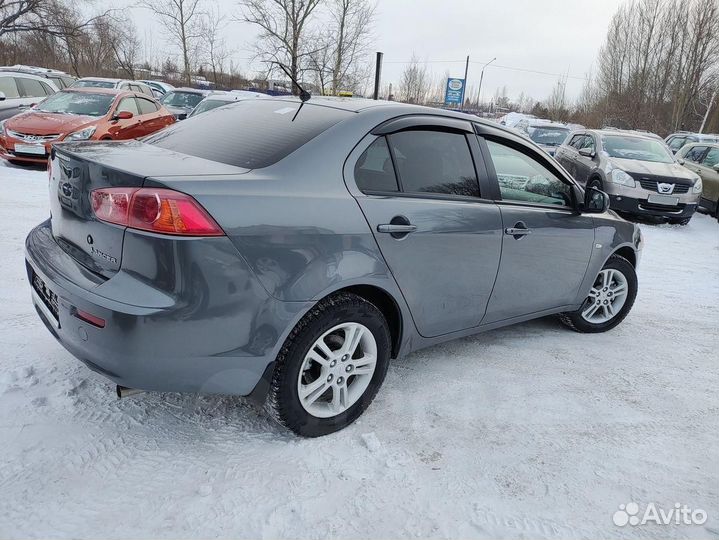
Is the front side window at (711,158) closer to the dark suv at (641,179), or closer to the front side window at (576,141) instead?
the dark suv at (641,179)

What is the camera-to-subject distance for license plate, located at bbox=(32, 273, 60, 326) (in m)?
2.37

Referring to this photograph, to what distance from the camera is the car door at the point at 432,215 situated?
103 inches

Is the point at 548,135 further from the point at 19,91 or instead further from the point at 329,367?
the point at 329,367

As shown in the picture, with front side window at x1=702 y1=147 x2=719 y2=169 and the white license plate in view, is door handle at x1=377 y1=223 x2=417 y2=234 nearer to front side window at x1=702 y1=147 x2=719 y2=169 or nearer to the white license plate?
the white license plate

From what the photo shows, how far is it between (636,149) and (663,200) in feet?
5.62

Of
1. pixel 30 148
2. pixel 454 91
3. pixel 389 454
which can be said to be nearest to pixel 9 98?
pixel 30 148

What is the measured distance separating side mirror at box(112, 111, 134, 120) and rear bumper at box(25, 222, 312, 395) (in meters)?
8.54

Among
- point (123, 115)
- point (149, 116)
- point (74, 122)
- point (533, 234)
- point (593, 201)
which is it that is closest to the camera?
point (533, 234)

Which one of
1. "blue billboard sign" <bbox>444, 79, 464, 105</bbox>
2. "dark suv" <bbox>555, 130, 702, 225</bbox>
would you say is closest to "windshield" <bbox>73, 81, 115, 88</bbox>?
"dark suv" <bbox>555, 130, 702, 225</bbox>

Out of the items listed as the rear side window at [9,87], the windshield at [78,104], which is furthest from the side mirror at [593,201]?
the rear side window at [9,87]

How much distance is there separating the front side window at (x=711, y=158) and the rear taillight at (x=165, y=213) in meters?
13.0

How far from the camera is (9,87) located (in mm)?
12500

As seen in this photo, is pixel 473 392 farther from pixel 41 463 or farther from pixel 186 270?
pixel 41 463

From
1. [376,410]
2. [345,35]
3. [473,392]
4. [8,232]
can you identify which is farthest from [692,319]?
[345,35]
